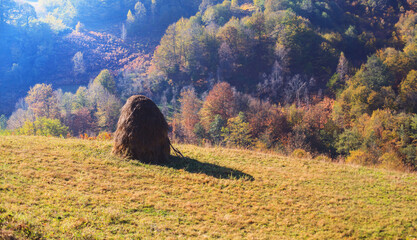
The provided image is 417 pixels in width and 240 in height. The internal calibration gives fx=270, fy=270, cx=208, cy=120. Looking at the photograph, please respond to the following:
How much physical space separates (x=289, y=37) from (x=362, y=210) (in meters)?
67.9

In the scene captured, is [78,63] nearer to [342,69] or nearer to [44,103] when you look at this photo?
[44,103]

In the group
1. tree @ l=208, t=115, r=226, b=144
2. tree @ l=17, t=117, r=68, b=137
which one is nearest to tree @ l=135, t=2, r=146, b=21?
tree @ l=17, t=117, r=68, b=137

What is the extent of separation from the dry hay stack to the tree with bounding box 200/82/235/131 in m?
41.6

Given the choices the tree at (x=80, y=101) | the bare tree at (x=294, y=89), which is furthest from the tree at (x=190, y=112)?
the tree at (x=80, y=101)

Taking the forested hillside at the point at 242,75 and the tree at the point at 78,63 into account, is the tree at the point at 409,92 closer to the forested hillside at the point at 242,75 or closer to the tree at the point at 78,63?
the forested hillside at the point at 242,75

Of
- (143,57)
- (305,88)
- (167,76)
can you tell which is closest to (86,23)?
(143,57)

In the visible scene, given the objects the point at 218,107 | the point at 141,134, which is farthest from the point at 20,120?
the point at 141,134

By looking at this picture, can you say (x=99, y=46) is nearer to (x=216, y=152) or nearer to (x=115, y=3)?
(x=115, y=3)

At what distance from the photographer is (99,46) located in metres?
106

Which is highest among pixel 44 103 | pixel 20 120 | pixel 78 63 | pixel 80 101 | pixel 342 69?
pixel 78 63

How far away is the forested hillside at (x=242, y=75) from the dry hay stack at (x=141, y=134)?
20188mm

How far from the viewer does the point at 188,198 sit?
9.09 meters

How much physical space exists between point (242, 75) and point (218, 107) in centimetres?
2014

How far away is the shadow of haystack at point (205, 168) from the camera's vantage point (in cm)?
1136
